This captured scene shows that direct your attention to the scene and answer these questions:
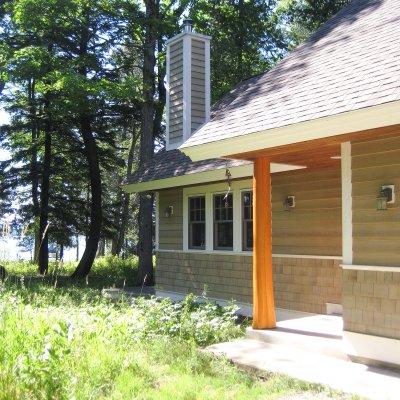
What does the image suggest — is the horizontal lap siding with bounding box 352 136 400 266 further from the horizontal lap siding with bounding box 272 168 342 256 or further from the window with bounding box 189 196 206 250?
the window with bounding box 189 196 206 250

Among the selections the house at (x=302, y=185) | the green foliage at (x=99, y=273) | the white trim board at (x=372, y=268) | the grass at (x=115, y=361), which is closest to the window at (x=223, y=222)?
the house at (x=302, y=185)

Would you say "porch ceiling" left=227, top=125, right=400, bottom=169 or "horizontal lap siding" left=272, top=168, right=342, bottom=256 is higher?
"porch ceiling" left=227, top=125, right=400, bottom=169

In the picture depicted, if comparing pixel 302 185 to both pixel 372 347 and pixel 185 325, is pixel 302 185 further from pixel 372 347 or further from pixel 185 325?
pixel 372 347

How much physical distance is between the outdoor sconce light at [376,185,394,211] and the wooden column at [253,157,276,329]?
1.76 metres

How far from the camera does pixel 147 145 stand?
15.7 m

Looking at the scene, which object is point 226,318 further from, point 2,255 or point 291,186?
point 2,255

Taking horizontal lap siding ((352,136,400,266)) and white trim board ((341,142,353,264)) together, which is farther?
white trim board ((341,142,353,264))

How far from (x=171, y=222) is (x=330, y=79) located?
20.7 feet

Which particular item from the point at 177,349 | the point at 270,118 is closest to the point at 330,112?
the point at 270,118

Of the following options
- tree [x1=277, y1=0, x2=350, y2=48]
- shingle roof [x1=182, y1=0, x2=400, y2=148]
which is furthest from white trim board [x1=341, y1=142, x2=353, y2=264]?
tree [x1=277, y1=0, x2=350, y2=48]

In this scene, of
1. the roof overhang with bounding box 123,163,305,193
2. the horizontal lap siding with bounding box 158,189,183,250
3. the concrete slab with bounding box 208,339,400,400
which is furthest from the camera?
the horizontal lap siding with bounding box 158,189,183,250

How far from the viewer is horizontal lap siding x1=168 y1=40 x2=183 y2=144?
1223 centimetres

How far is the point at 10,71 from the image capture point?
47.8 ft

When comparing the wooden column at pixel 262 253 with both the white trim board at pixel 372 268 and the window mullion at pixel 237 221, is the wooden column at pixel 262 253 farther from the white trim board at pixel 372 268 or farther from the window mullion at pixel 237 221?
the window mullion at pixel 237 221
